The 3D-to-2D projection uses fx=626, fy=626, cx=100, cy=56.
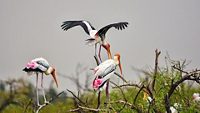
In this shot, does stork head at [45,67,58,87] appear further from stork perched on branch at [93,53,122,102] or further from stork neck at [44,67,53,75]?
stork perched on branch at [93,53,122,102]

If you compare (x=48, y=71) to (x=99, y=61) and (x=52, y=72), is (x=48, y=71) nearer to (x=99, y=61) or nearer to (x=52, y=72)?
(x=52, y=72)

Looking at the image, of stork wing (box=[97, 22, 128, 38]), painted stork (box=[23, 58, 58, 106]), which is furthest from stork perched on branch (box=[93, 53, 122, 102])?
painted stork (box=[23, 58, 58, 106])

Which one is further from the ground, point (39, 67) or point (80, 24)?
point (80, 24)

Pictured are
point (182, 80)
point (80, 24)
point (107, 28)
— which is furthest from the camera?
point (80, 24)

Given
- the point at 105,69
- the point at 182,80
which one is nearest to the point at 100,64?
the point at 105,69

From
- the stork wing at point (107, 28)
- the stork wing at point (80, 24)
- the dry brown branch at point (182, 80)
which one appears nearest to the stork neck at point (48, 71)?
the stork wing at point (80, 24)

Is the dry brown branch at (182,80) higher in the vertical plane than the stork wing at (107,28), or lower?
lower

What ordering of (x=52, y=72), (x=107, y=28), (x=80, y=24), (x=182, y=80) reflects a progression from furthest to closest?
(x=52, y=72), (x=80, y=24), (x=107, y=28), (x=182, y=80)

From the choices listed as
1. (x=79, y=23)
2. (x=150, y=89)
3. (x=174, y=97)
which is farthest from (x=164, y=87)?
(x=79, y=23)

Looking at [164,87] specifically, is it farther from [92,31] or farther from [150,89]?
[92,31]

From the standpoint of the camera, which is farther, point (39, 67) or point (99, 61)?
point (39, 67)

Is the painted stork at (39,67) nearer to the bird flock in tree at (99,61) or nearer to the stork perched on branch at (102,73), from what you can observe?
the bird flock in tree at (99,61)

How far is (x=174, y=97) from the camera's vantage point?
13.1 ft

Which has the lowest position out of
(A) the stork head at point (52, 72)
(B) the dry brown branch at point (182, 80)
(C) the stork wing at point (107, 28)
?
(B) the dry brown branch at point (182, 80)
